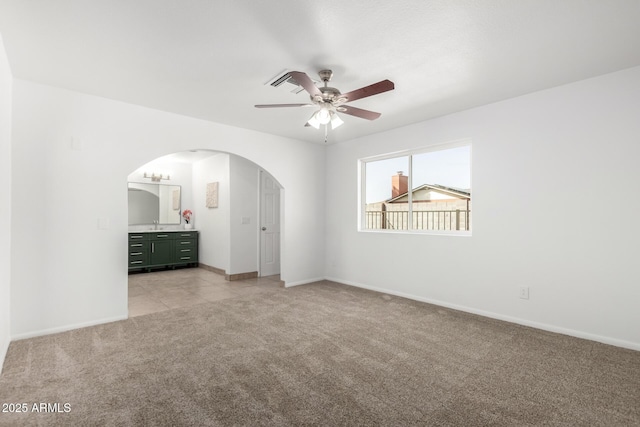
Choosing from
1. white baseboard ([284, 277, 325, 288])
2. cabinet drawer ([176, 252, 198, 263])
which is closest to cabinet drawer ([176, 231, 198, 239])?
cabinet drawer ([176, 252, 198, 263])

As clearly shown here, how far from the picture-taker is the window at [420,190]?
4.14 m

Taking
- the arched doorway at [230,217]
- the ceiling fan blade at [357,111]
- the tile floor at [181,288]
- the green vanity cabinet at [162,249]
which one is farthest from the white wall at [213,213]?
the ceiling fan blade at [357,111]

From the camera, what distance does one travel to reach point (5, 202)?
8.64 ft

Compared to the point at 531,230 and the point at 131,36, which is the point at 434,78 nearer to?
the point at 531,230

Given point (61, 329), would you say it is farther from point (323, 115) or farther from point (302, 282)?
point (323, 115)

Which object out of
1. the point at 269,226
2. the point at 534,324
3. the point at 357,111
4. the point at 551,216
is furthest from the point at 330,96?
the point at 269,226

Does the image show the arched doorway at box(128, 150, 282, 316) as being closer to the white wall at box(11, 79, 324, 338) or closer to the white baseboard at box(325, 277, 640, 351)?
the white wall at box(11, 79, 324, 338)

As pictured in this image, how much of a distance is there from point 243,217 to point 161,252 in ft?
7.00

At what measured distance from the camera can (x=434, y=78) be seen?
2996mm

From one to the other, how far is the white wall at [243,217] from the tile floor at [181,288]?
15.2 inches

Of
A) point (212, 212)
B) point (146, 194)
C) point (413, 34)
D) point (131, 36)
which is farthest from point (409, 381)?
point (146, 194)

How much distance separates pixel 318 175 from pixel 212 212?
2.59m

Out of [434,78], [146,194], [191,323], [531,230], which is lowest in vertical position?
[191,323]

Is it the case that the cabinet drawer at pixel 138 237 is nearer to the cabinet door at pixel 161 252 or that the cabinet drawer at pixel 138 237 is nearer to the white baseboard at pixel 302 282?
the cabinet door at pixel 161 252
